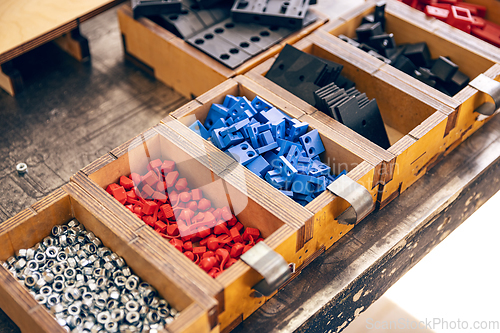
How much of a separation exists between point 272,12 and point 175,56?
84cm

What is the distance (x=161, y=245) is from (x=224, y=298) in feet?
1.37

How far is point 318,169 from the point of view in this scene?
3.28 meters

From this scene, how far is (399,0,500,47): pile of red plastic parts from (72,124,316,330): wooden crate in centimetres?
239

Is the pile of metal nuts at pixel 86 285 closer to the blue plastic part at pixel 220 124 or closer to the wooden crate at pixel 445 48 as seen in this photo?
the blue plastic part at pixel 220 124

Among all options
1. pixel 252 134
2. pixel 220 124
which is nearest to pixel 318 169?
pixel 252 134

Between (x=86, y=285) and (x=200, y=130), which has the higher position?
(x=200, y=130)

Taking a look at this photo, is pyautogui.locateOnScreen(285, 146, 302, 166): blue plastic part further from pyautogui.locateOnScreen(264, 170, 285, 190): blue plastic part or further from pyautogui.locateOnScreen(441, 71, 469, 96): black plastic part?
pyautogui.locateOnScreen(441, 71, 469, 96): black plastic part

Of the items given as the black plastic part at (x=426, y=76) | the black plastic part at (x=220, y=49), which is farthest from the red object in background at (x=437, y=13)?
the black plastic part at (x=220, y=49)

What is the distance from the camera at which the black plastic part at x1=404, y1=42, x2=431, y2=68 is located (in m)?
4.14

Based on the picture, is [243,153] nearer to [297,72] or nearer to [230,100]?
[230,100]

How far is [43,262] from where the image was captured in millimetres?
2869

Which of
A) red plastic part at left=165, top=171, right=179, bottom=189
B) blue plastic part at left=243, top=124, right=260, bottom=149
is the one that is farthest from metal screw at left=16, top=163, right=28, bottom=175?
blue plastic part at left=243, top=124, right=260, bottom=149

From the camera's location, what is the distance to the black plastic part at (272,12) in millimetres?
4277

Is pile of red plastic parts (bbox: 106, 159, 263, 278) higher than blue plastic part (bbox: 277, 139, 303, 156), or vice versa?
blue plastic part (bbox: 277, 139, 303, 156)
